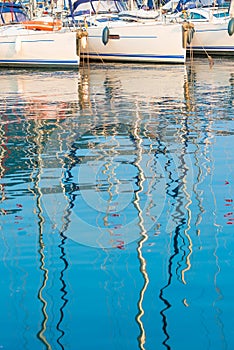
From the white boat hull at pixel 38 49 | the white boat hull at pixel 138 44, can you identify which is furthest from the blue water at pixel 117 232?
the white boat hull at pixel 138 44

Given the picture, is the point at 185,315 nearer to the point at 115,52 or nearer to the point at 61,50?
the point at 61,50

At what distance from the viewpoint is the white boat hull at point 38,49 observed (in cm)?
3250

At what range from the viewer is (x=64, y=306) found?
6.28 m

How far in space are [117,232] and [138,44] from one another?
27.6 metres

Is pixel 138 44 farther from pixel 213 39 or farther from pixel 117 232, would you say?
pixel 117 232

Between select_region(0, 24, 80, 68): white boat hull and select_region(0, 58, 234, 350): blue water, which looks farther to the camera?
select_region(0, 24, 80, 68): white boat hull

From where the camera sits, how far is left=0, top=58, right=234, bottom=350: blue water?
5.92m

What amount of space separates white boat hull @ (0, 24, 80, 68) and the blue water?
52.5 ft

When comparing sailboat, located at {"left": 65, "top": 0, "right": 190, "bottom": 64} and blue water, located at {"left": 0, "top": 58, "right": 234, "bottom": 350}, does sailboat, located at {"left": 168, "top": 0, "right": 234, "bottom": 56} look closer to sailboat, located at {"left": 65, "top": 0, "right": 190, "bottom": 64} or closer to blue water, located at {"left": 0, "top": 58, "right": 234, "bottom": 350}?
sailboat, located at {"left": 65, "top": 0, "right": 190, "bottom": 64}

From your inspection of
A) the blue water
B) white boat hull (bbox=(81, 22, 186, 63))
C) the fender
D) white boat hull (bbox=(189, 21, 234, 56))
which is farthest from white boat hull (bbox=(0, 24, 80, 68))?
the blue water

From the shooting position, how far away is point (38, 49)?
108 ft

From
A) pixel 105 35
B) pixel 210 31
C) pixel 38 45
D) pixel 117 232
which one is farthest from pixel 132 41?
pixel 117 232

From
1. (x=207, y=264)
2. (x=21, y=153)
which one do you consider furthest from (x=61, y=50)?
(x=207, y=264)

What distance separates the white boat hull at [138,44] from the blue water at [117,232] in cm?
1712
